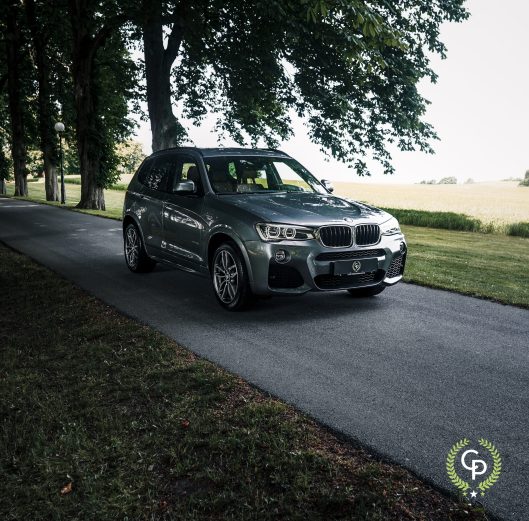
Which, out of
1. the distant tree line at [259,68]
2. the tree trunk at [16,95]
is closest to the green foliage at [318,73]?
the distant tree line at [259,68]

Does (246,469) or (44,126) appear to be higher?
(44,126)

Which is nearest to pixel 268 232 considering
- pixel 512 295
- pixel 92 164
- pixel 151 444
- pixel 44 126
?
pixel 151 444

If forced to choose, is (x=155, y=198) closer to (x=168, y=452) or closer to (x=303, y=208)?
(x=303, y=208)

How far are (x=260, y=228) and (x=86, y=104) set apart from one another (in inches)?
771

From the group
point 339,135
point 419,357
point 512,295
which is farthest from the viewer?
point 339,135

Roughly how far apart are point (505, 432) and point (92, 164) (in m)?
23.1

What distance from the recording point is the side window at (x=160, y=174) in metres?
8.28

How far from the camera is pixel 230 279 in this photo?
22.0ft

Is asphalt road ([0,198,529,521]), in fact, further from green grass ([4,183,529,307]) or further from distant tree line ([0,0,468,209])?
distant tree line ([0,0,468,209])

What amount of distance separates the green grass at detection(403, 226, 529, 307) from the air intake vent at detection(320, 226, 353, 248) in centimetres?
260

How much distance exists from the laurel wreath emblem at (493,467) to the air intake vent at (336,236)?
10.1ft

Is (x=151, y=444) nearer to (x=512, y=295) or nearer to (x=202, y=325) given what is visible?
(x=202, y=325)

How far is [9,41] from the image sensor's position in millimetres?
31766

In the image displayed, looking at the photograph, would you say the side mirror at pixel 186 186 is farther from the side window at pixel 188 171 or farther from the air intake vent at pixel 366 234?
the air intake vent at pixel 366 234
